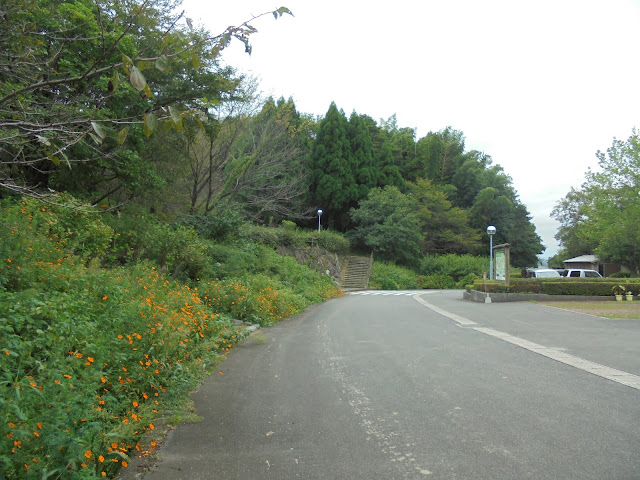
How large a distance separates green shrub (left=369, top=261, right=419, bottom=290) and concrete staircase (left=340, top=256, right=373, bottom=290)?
0.51 meters

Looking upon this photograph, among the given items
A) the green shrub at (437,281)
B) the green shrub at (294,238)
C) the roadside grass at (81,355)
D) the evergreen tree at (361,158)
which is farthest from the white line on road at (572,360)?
the evergreen tree at (361,158)

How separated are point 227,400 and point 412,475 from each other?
8.41ft

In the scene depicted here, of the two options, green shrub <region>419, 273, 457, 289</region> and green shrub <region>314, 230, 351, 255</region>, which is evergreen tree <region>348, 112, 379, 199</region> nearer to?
green shrub <region>314, 230, 351, 255</region>

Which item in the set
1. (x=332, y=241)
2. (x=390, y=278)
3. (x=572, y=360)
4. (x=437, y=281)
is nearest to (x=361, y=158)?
(x=332, y=241)

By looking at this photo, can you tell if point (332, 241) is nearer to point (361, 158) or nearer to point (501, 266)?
point (361, 158)

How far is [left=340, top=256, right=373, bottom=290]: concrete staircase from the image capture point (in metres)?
34.6

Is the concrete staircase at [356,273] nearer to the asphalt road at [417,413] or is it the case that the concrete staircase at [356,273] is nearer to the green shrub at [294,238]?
the green shrub at [294,238]

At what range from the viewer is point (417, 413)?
4.66 m

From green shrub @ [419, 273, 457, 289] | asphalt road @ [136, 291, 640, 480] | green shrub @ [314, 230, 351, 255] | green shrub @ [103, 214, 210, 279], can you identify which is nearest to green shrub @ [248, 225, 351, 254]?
green shrub @ [314, 230, 351, 255]

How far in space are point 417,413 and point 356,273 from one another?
105 ft

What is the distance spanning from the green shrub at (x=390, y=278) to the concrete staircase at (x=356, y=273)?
51 centimetres

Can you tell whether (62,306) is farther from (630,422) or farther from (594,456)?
(630,422)

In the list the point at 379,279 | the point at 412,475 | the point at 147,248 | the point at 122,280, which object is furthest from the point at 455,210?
the point at 412,475

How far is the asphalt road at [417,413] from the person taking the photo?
3.51 m
